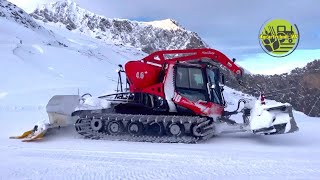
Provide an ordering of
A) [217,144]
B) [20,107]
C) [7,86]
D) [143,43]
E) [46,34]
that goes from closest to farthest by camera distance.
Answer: [217,144]
[20,107]
[7,86]
[46,34]
[143,43]

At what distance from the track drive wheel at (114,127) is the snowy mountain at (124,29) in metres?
89.6

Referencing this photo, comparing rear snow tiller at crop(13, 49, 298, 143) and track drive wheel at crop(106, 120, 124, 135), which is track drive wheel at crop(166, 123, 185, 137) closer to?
rear snow tiller at crop(13, 49, 298, 143)

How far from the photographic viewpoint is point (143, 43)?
108 meters

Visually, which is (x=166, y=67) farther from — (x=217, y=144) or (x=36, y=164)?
(x=36, y=164)

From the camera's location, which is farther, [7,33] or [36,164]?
[7,33]

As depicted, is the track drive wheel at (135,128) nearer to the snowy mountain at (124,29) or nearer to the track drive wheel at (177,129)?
the track drive wheel at (177,129)

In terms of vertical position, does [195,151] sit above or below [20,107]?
below

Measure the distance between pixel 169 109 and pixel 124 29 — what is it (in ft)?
328

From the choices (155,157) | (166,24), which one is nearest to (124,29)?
(166,24)

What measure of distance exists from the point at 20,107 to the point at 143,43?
94.3 m

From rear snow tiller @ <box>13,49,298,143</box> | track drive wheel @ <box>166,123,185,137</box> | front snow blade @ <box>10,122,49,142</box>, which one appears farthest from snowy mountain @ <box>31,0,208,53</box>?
track drive wheel @ <box>166,123,185,137</box>

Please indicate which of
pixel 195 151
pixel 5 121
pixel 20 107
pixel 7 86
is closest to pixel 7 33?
pixel 7 86

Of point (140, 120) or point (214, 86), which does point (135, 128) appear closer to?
point (140, 120)

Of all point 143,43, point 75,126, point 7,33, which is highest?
point 143,43
